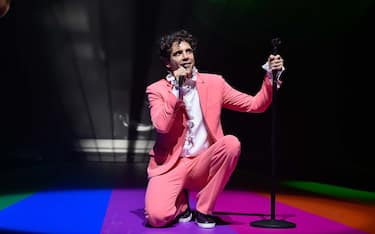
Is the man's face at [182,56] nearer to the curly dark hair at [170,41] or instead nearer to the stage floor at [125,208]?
the curly dark hair at [170,41]

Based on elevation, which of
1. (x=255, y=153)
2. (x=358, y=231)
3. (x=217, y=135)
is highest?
(x=217, y=135)

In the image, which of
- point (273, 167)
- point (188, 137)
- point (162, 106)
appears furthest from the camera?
point (188, 137)

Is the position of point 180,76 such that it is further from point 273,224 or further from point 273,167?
point 273,224

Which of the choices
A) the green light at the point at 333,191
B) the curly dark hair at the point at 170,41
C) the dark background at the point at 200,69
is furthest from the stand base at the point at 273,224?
the dark background at the point at 200,69

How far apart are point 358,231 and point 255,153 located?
14.9ft

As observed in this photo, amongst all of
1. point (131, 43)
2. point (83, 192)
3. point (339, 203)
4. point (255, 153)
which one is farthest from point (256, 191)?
point (131, 43)

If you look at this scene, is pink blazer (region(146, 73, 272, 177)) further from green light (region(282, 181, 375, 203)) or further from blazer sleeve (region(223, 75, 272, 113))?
green light (region(282, 181, 375, 203))

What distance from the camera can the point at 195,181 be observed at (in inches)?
123

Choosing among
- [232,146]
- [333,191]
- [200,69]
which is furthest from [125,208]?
[200,69]

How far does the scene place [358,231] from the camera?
2834 mm

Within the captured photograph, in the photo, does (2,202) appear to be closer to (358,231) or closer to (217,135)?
(217,135)

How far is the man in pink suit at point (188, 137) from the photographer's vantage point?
117 inches

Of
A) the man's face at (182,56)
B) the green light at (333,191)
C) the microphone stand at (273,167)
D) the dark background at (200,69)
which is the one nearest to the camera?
the microphone stand at (273,167)

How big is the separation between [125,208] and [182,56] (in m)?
1.02
